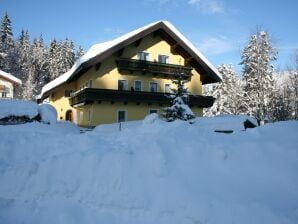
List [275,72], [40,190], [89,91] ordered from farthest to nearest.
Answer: [275,72]
[89,91]
[40,190]

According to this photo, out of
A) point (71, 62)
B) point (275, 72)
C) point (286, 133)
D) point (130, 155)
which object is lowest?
point (130, 155)

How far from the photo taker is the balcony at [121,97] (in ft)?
82.6

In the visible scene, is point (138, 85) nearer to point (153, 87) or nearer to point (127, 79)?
point (127, 79)

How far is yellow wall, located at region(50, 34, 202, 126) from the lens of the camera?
26.7 meters

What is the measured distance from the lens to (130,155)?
8.62 metres

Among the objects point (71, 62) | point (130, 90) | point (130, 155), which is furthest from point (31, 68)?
point (130, 155)

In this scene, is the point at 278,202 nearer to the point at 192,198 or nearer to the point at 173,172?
the point at 192,198

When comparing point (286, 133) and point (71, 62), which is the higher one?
point (71, 62)

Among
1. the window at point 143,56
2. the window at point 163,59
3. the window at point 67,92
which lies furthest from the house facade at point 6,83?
the window at point 163,59

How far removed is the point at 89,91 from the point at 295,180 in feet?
65.9

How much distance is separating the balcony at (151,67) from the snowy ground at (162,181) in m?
18.1

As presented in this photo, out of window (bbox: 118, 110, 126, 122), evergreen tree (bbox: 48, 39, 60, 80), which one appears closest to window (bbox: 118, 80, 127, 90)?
window (bbox: 118, 110, 126, 122)

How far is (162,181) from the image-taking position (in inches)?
292

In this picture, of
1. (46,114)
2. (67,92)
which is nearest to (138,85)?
(67,92)
